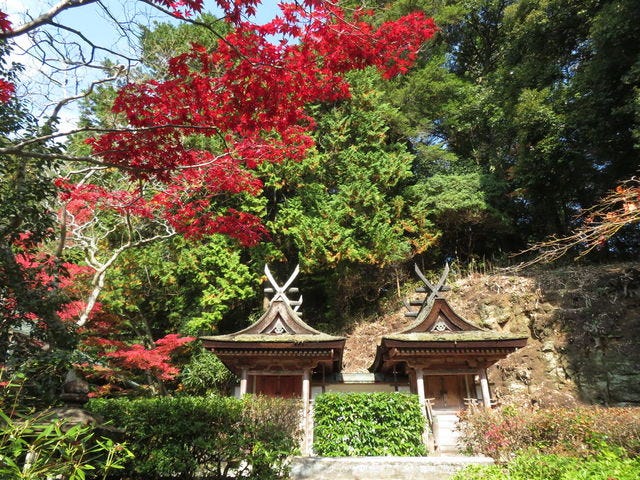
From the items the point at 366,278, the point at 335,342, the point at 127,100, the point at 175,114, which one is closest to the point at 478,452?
the point at 335,342

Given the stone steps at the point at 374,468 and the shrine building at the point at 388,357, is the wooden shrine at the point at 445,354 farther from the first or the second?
the stone steps at the point at 374,468

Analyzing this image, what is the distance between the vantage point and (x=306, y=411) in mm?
10352

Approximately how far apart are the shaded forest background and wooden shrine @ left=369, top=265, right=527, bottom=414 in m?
5.49

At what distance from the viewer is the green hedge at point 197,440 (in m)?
5.72

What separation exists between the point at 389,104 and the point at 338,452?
54.4ft

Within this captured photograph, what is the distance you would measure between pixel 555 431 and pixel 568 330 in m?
9.03

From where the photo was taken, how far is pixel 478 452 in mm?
8070

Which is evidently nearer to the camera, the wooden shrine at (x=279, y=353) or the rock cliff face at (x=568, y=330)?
the wooden shrine at (x=279, y=353)

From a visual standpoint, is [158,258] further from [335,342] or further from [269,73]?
[269,73]

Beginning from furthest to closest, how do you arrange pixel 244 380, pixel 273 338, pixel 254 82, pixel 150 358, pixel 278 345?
pixel 150 358, pixel 244 380, pixel 273 338, pixel 278 345, pixel 254 82

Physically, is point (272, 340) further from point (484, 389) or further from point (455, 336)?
point (484, 389)

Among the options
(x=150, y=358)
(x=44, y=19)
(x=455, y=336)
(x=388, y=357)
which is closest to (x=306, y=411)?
(x=388, y=357)

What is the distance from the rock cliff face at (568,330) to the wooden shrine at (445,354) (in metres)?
3.81

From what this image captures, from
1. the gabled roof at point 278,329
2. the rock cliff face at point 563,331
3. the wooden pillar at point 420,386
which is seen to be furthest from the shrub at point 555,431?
the rock cliff face at point 563,331
